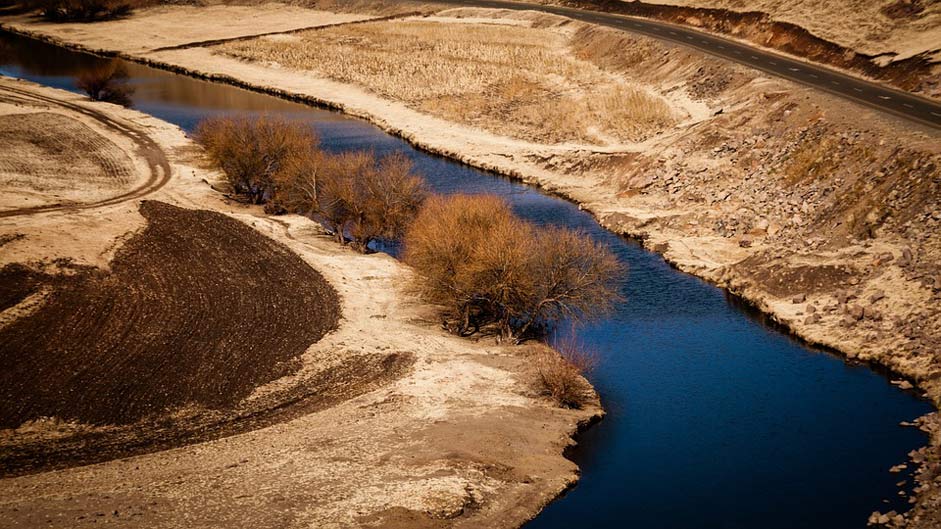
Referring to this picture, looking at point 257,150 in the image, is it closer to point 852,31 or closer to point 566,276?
point 566,276

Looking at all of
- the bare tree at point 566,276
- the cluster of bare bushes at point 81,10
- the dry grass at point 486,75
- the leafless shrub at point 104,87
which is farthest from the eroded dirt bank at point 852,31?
the cluster of bare bushes at point 81,10

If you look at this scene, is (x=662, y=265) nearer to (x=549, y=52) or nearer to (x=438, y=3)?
(x=549, y=52)

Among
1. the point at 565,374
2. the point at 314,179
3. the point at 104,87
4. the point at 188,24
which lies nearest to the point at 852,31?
the point at 314,179

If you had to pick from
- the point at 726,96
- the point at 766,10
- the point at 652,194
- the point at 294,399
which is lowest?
the point at 294,399

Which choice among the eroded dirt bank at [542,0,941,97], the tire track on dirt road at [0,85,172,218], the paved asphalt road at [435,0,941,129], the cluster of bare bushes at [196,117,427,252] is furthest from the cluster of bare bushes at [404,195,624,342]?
the eroded dirt bank at [542,0,941,97]

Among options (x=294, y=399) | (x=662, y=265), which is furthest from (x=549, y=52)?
(x=294, y=399)

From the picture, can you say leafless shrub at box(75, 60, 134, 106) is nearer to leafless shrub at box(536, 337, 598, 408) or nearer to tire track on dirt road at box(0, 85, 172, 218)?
tire track on dirt road at box(0, 85, 172, 218)
